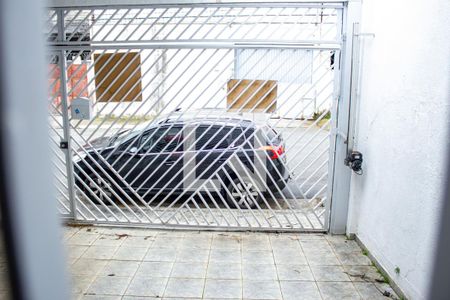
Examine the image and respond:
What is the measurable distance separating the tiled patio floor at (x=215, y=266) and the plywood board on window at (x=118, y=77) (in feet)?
4.98

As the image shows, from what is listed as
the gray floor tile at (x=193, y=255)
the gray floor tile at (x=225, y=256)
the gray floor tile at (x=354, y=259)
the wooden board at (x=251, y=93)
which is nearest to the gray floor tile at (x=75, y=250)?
the gray floor tile at (x=193, y=255)

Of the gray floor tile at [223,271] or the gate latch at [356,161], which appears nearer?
the gray floor tile at [223,271]

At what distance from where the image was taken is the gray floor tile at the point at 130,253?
3.15 meters

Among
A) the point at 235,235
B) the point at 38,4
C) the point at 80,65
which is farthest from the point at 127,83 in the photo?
the point at 38,4

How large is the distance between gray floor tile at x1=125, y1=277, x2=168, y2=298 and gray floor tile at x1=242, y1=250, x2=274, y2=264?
0.78 meters

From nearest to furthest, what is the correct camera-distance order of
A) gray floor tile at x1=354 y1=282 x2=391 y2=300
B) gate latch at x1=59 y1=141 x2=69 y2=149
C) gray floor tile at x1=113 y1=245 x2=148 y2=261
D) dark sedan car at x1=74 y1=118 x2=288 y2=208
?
gray floor tile at x1=354 y1=282 x2=391 y2=300 < gray floor tile at x1=113 y1=245 x2=148 y2=261 < gate latch at x1=59 y1=141 x2=69 y2=149 < dark sedan car at x1=74 y1=118 x2=288 y2=208

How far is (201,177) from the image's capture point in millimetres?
4148

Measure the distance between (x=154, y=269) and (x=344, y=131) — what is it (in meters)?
2.27

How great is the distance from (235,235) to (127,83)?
6.78 feet

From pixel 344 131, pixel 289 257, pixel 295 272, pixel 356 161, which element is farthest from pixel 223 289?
pixel 344 131

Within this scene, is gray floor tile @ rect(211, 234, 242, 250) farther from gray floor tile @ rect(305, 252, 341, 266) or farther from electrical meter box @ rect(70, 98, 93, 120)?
electrical meter box @ rect(70, 98, 93, 120)

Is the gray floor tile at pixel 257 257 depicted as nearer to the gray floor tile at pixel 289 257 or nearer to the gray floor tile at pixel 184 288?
the gray floor tile at pixel 289 257

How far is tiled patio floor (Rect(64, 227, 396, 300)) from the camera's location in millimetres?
2596

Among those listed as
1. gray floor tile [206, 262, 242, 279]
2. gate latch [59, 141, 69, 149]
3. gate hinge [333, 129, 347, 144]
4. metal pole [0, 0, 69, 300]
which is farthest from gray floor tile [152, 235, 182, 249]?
metal pole [0, 0, 69, 300]
